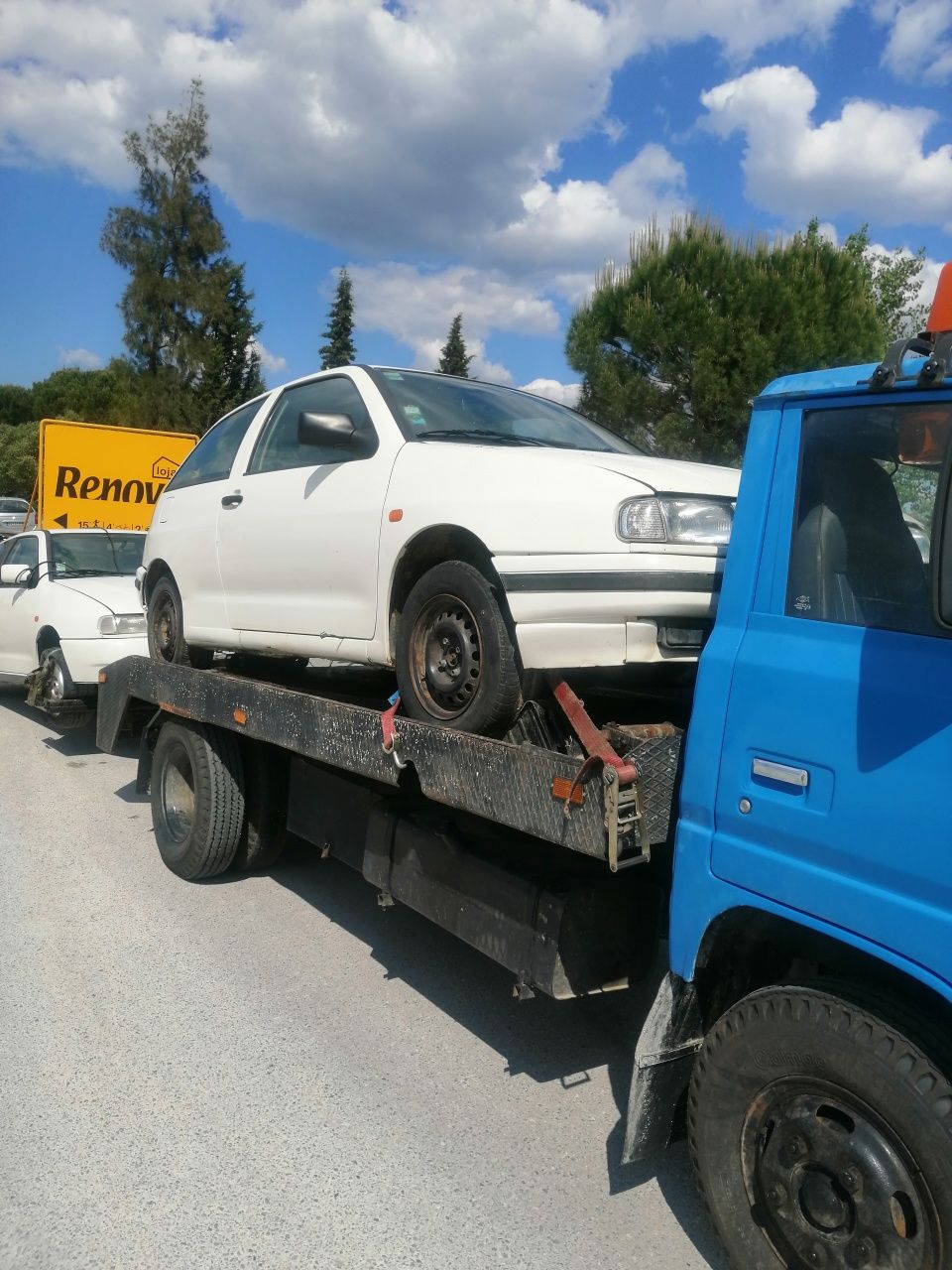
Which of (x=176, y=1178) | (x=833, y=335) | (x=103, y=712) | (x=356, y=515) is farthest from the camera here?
(x=833, y=335)

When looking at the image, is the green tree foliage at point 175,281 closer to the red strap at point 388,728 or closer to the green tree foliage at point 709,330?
the green tree foliage at point 709,330

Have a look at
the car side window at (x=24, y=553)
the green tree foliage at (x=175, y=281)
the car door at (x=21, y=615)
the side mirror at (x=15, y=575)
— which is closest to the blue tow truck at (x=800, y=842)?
the car door at (x=21, y=615)

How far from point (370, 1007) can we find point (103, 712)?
3177 mm

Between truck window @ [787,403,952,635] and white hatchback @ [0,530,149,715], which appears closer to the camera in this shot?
truck window @ [787,403,952,635]

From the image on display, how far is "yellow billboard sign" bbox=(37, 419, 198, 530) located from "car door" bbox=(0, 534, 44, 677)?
2410 mm

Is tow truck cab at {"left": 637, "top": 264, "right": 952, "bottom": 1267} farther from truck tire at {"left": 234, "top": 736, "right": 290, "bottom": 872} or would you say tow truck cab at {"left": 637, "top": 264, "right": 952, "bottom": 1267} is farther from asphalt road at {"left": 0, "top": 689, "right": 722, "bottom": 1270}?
truck tire at {"left": 234, "top": 736, "right": 290, "bottom": 872}

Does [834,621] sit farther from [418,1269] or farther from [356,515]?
[356,515]

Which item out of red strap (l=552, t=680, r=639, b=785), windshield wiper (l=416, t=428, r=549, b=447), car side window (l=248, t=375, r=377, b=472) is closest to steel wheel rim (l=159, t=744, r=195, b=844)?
car side window (l=248, t=375, r=377, b=472)

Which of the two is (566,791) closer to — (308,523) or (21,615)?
(308,523)

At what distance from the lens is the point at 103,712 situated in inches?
256

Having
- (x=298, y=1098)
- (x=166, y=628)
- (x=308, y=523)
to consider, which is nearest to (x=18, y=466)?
(x=166, y=628)

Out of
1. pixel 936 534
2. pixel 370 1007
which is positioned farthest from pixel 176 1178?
pixel 936 534

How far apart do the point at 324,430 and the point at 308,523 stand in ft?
1.97

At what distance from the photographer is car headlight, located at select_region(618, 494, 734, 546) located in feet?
10.3
